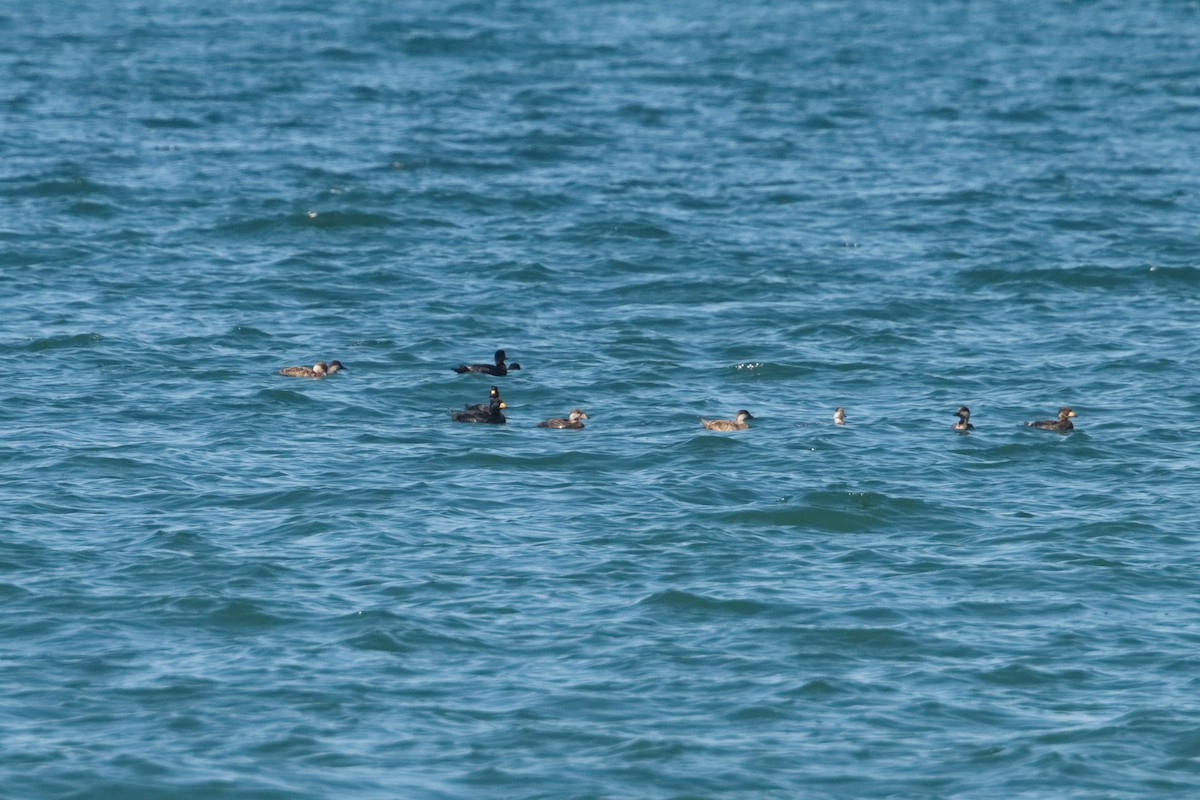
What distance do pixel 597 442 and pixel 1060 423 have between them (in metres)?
7.47

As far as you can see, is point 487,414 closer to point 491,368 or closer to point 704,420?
point 491,368

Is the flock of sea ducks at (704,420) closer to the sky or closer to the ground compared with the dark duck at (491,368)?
closer to the ground

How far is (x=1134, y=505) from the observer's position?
26.9m

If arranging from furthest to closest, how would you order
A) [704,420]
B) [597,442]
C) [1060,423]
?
[704,420] → [1060,423] → [597,442]

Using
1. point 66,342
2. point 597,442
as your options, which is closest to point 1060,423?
point 597,442

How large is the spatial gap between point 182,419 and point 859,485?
11.1 m

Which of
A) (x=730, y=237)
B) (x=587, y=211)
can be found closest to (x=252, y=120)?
(x=587, y=211)

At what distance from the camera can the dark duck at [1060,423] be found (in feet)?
98.1

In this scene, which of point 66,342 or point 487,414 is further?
point 66,342

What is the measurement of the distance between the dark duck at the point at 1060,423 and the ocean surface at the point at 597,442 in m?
0.19

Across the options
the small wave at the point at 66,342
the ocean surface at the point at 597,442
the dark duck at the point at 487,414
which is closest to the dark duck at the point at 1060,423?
the ocean surface at the point at 597,442

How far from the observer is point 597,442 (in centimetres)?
2950

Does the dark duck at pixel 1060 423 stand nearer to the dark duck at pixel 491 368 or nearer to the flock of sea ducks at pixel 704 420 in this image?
the flock of sea ducks at pixel 704 420

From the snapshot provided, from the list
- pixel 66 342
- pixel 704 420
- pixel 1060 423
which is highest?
pixel 66 342
